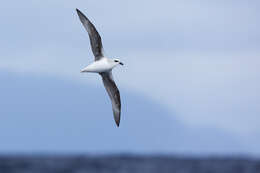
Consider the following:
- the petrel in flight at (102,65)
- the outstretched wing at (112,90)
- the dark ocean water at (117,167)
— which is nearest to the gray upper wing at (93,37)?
the petrel in flight at (102,65)

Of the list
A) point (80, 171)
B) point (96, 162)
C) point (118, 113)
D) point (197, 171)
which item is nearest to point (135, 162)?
point (96, 162)

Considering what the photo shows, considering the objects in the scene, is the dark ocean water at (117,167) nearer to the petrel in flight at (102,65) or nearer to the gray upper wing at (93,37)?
the petrel in flight at (102,65)

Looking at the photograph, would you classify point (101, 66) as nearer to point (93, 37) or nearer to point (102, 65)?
point (102, 65)

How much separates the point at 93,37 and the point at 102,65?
1.73 meters

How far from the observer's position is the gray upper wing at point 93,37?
2491 centimetres

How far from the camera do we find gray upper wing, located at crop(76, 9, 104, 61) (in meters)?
24.9

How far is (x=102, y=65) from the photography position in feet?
78.3

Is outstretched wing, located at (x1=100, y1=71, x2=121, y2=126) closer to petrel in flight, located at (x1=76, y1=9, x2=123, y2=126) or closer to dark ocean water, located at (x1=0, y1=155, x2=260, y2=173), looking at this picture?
petrel in flight, located at (x1=76, y1=9, x2=123, y2=126)

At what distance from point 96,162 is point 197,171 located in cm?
1445

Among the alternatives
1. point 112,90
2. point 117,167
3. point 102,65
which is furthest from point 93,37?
point 117,167

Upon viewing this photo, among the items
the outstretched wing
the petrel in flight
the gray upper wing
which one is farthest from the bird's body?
the outstretched wing

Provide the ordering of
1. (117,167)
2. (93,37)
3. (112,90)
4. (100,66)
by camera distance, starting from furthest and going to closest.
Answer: (117,167)
(112,90)
(93,37)
(100,66)

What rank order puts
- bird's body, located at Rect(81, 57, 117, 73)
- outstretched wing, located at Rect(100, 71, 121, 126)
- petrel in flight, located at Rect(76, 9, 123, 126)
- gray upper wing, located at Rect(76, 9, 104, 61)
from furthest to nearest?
outstretched wing, located at Rect(100, 71, 121, 126) < gray upper wing, located at Rect(76, 9, 104, 61) < petrel in flight, located at Rect(76, 9, 123, 126) < bird's body, located at Rect(81, 57, 117, 73)

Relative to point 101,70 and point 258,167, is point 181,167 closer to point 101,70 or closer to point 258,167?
point 258,167
